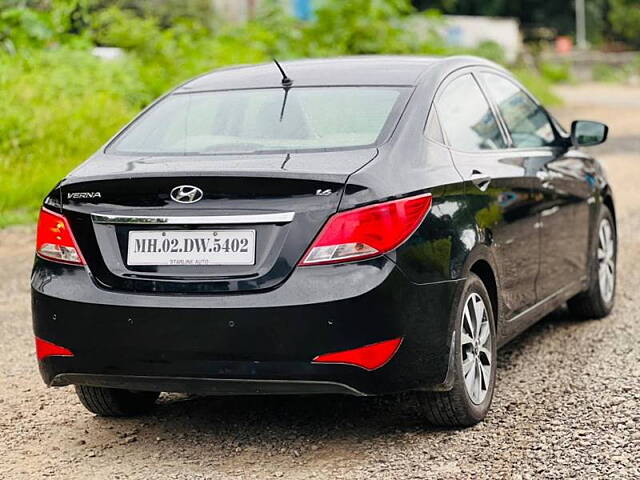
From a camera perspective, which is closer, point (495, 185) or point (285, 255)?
point (285, 255)

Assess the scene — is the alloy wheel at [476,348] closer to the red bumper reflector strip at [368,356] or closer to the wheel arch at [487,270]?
the wheel arch at [487,270]

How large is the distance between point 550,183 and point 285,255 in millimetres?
2307

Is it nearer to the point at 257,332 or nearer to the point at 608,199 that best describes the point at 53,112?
the point at 608,199

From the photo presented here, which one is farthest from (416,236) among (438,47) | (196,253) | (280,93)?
(438,47)

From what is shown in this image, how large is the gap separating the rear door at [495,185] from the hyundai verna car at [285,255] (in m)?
0.02

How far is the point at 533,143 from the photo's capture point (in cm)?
652

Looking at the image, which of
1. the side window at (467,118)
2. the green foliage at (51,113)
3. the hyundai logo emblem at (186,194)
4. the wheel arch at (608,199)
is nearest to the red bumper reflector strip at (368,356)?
the hyundai logo emblem at (186,194)

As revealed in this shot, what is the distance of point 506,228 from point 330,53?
18623mm

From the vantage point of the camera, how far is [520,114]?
21.5 ft

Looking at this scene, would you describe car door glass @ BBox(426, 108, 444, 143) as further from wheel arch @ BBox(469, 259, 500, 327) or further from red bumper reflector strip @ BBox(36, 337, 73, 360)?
red bumper reflector strip @ BBox(36, 337, 73, 360)

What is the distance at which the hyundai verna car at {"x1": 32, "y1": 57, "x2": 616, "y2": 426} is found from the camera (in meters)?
4.47

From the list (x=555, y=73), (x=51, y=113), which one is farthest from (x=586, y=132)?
(x=555, y=73)

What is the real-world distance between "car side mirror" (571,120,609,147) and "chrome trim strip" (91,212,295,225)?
2995 millimetres

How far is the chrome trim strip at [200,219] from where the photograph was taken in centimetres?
447
